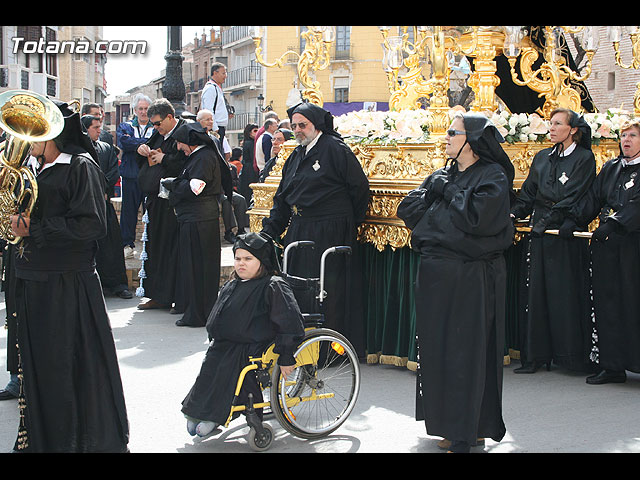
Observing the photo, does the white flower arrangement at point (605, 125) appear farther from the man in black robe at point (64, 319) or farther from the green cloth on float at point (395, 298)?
the man in black robe at point (64, 319)

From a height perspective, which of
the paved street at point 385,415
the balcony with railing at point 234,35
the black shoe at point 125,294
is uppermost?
the balcony with railing at point 234,35

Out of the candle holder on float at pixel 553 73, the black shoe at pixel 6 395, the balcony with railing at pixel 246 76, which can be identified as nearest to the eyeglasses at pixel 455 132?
the candle holder on float at pixel 553 73

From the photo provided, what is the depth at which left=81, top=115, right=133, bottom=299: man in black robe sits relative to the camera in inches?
362

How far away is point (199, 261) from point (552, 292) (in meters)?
3.47

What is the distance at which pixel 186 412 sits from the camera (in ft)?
15.3

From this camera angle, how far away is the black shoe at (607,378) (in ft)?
20.8

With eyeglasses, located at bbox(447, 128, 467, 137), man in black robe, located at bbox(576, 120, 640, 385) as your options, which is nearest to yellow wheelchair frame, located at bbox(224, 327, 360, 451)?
eyeglasses, located at bbox(447, 128, 467, 137)

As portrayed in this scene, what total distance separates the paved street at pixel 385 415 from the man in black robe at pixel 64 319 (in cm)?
49

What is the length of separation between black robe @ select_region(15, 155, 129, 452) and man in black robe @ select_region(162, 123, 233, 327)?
11.8 feet

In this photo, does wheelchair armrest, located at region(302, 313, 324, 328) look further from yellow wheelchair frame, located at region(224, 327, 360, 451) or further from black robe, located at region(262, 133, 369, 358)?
black robe, located at region(262, 133, 369, 358)

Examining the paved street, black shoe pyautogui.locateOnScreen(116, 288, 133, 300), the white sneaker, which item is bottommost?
the paved street

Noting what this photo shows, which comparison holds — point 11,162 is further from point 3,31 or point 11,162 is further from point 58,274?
point 3,31

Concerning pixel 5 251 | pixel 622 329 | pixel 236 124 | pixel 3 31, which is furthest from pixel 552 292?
pixel 236 124

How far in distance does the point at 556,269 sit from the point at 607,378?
92cm
